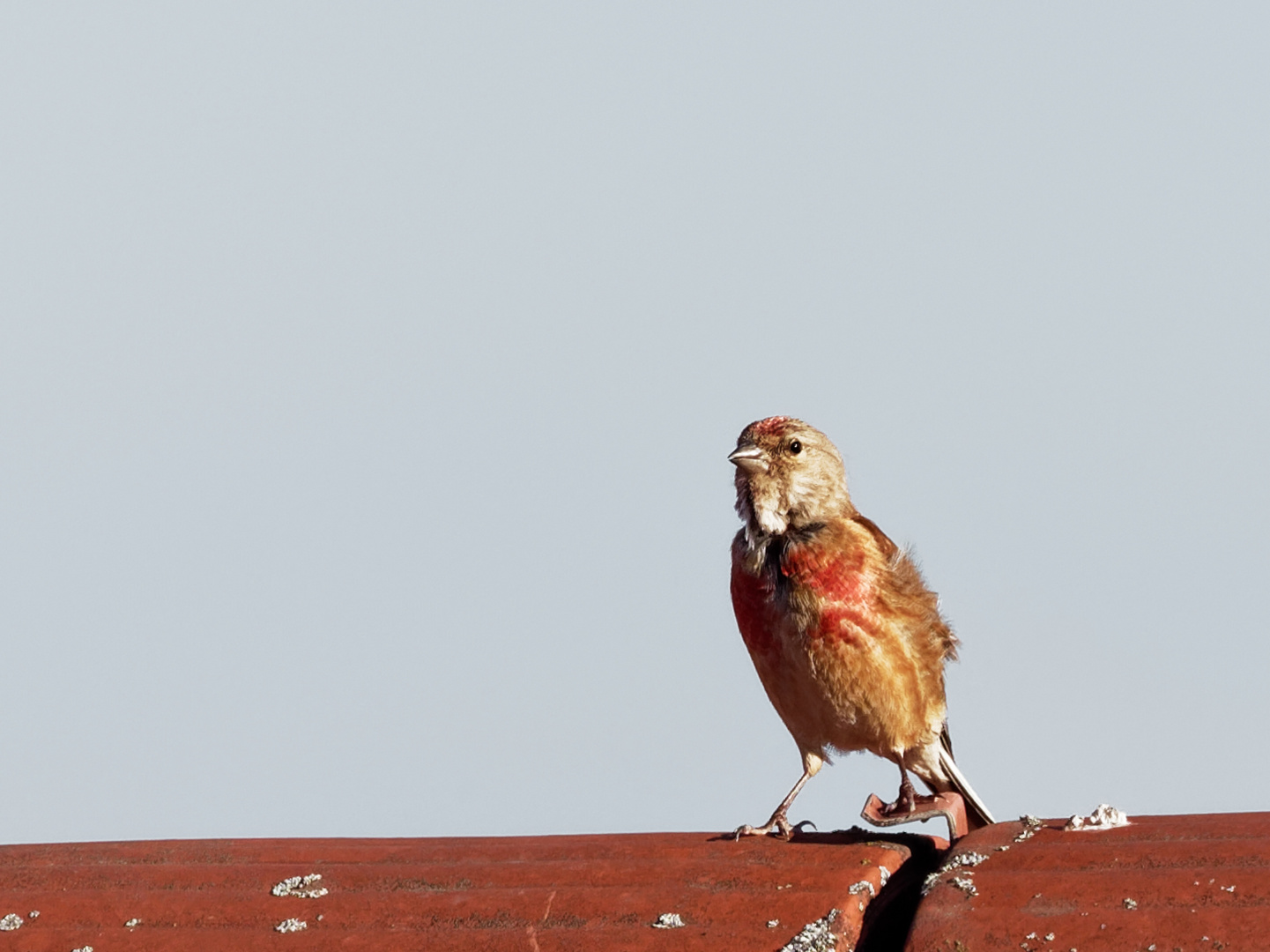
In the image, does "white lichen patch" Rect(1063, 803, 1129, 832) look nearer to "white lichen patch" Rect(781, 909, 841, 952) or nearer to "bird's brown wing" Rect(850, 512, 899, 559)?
"white lichen patch" Rect(781, 909, 841, 952)

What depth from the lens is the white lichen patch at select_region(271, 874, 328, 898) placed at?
11.4 feet

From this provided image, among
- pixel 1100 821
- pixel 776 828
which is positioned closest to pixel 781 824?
pixel 776 828

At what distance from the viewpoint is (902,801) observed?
16.3 feet

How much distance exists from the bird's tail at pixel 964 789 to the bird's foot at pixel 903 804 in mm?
140

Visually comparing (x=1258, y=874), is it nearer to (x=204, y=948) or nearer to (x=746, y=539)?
(x=204, y=948)

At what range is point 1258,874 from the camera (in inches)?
120

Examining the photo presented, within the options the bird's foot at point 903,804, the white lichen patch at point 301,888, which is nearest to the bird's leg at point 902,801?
the bird's foot at point 903,804

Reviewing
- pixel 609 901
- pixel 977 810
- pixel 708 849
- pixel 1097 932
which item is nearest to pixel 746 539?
pixel 977 810

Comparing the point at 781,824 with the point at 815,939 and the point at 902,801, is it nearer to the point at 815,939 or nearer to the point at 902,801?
the point at 902,801

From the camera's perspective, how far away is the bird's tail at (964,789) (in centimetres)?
538

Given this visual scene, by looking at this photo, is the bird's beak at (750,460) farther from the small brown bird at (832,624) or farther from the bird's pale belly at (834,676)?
the bird's pale belly at (834,676)

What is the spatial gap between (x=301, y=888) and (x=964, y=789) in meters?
2.56

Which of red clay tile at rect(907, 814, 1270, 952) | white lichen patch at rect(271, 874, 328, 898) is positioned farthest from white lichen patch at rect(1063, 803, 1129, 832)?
white lichen patch at rect(271, 874, 328, 898)

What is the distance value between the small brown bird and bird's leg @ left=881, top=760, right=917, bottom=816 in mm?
12
